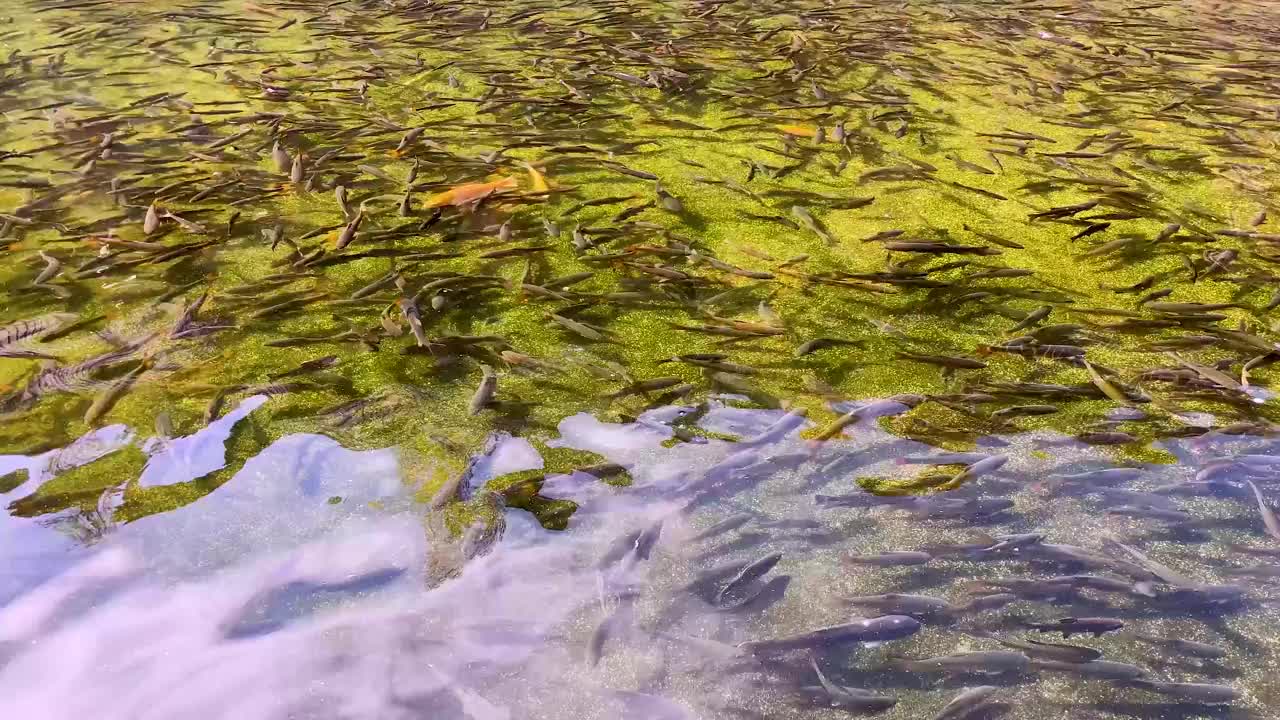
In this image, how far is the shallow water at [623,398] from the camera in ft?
5.06

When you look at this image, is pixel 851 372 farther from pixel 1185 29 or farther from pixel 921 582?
pixel 1185 29

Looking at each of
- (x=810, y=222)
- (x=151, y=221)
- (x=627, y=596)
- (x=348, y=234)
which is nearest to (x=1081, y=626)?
(x=627, y=596)

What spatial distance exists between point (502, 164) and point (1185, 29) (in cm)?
501

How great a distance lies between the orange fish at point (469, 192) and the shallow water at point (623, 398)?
0.08ft

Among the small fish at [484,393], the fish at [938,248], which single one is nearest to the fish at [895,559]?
the small fish at [484,393]

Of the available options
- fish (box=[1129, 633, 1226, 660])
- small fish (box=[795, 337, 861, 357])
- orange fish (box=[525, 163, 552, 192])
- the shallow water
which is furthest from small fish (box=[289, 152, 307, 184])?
fish (box=[1129, 633, 1226, 660])

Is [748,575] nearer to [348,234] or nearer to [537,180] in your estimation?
[348,234]

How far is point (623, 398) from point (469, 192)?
58.0 inches

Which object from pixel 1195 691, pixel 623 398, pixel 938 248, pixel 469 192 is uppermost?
pixel 469 192

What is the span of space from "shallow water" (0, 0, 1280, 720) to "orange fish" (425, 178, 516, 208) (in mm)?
26

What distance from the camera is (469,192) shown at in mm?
3283

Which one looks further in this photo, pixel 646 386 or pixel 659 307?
pixel 659 307

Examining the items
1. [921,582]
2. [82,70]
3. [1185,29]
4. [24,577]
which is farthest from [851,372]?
[1185,29]

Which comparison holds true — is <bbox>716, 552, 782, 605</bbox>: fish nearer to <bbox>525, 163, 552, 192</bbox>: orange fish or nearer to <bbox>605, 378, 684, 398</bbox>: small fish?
<bbox>605, 378, 684, 398</bbox>: small fish
